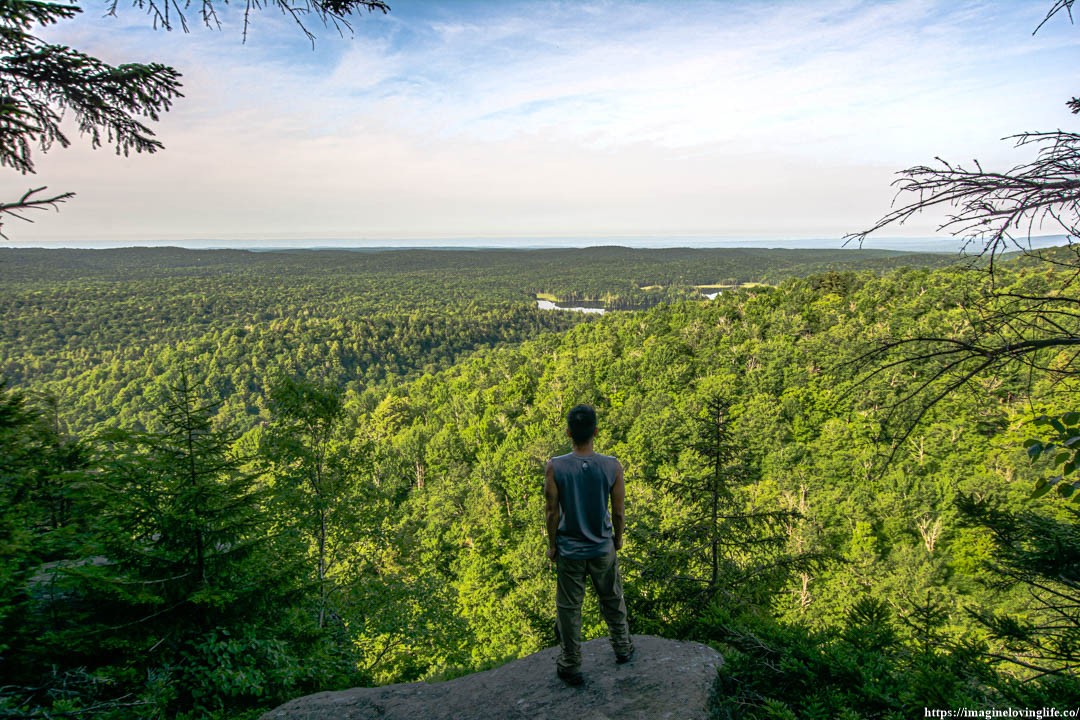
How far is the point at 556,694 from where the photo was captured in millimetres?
3855

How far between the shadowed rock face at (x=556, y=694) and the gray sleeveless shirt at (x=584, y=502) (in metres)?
1.09

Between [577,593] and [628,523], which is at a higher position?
[577,593]

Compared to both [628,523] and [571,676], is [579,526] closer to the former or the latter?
[571,676]

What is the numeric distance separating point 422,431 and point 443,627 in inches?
1897

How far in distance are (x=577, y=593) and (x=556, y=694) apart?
833 mm

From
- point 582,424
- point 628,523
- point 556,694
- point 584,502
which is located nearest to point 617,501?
point 584,502

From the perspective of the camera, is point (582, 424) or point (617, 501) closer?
point (582, 424)

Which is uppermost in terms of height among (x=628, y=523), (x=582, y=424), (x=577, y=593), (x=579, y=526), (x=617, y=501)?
(x=582, y=424)

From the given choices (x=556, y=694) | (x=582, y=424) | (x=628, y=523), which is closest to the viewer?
(x=582, y=424)

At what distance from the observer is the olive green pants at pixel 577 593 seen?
3.83 meters

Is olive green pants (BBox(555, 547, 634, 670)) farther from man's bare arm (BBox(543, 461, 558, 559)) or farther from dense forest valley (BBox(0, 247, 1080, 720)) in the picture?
dense forest valley (BBox(0, 247, 1080, 720))

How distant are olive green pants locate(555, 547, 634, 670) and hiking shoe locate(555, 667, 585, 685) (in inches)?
1.3

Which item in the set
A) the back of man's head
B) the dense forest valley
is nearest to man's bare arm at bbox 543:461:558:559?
the back of man's head

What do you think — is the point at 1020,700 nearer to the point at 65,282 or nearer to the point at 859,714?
the point at 859,714
